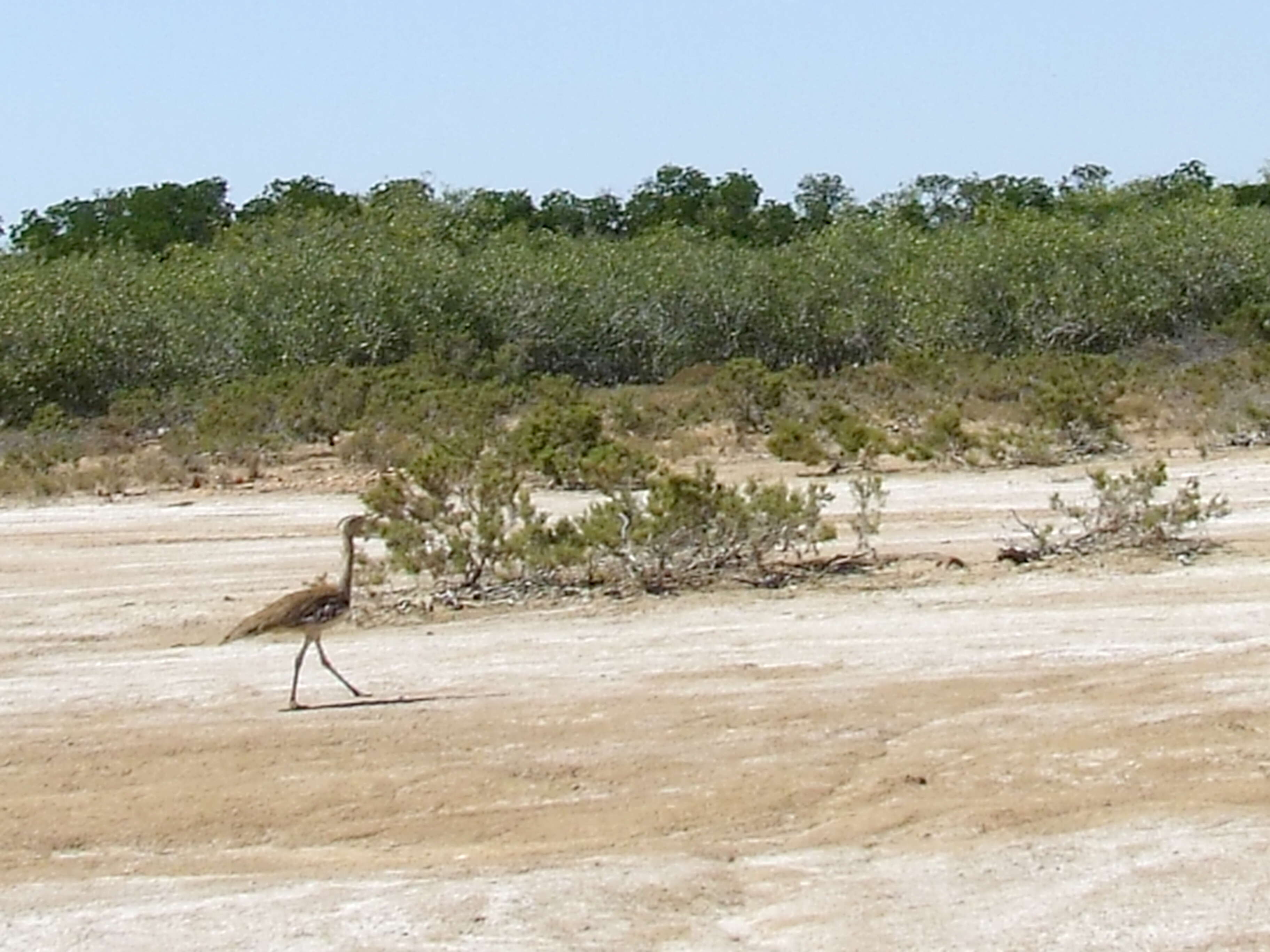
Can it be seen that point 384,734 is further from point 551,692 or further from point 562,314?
point 562,314

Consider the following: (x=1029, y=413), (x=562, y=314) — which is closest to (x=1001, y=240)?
(x=562, y=314)

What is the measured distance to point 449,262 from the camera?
4412 cm

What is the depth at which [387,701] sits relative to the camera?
11500 mm

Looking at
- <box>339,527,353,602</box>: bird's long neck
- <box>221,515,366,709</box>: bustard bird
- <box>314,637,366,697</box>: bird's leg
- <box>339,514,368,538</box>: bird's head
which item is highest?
<box>339,514,368,538</box>: bird's head

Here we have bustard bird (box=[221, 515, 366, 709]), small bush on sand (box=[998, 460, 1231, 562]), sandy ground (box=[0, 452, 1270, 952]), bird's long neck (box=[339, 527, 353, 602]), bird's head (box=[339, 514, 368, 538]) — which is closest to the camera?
sandy ground (box=[0, 452, 1270, 952])

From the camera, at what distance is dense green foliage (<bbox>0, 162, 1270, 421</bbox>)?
3931 cm

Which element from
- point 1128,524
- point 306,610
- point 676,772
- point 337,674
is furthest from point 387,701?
point 1128,524

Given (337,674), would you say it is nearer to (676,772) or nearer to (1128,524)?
(676,772)

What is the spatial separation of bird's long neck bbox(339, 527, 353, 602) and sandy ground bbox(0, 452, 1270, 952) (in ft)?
1.88

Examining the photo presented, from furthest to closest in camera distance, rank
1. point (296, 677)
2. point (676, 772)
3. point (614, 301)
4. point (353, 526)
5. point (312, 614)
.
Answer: point (614, 301)
point (353, 526)
point (312, 614)
point (296, 677)
point (676, 772)

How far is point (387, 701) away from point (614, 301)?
105 ft

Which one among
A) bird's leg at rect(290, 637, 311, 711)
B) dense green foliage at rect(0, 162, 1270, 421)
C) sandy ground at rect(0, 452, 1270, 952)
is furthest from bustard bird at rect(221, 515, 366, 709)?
dense green foliage at rect(0, 162, 1270, 421)

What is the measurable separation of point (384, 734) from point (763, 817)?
241 cm

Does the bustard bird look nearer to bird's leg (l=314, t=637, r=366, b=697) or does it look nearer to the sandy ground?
bird's leg (l=314, t=637, r=366, b=697)
